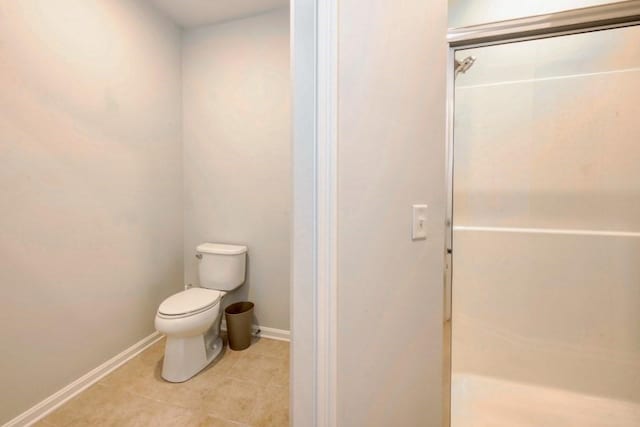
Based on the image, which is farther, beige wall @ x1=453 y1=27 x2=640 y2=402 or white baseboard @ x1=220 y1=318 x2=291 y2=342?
white baseboard @ x1=220 y1=318 x2=291 y2=342

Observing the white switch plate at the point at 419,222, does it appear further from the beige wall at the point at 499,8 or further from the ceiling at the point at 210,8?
the ceiling at the point at 210,8

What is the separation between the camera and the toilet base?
163 cm

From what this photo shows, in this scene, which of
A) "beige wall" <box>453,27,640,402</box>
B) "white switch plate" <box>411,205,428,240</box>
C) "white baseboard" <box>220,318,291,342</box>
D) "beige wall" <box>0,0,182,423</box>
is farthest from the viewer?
"white baseboard" <box>220,318,291,342</box>

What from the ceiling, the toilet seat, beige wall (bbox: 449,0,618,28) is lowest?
the toilet seat

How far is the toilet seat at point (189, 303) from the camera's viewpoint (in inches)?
63.5

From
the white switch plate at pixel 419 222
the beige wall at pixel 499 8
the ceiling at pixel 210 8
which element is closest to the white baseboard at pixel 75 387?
the white switch plate at pixel 419 222

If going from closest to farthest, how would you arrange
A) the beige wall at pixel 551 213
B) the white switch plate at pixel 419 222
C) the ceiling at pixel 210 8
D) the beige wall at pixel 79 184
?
1. the white switch plate at pixel 419 222
2. the beige wall at pixel 79 184
3. the beige wall at pixel 551 213
4. the ceiling at pixel 210 8

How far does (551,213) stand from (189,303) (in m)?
2.22

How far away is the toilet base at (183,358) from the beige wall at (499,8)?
247 cm

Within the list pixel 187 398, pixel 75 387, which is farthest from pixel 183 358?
pixel 75 387

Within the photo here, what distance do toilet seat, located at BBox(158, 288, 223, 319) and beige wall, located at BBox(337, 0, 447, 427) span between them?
122 centimetres

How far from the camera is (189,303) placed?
5.64ft

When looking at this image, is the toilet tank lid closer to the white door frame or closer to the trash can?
the trash can

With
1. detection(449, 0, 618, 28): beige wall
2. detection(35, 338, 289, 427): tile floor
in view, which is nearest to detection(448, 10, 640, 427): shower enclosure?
detection(449, 0, 618, 28): beige wall
